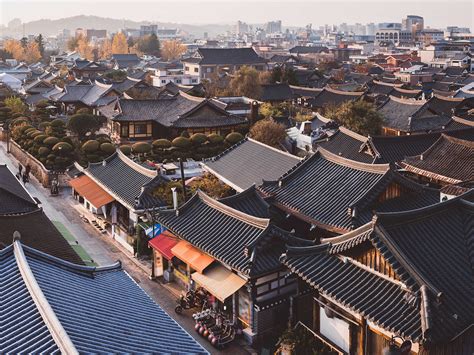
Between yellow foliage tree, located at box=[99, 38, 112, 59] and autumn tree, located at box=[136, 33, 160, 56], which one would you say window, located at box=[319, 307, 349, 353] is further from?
autumn tree, located at box=[136, 33, 160, 56]

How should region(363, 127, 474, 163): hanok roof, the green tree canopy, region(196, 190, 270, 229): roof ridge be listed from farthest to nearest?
the green tree canopy
region(363, 127, 474, 163): hanok roof
region(196, 190, 270, 229): roof ridge

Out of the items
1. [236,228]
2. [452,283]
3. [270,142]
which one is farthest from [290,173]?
[270,142]

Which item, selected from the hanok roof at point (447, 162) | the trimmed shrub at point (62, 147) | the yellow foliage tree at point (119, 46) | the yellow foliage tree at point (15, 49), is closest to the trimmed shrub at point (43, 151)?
the trimmed shrub at point (62, 147)

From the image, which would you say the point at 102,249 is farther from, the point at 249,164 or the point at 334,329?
the point at 334,329

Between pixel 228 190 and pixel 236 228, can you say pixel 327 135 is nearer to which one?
pixel 228 190

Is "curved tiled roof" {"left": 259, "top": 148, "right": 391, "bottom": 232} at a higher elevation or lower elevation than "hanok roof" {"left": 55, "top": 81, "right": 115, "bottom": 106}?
higher

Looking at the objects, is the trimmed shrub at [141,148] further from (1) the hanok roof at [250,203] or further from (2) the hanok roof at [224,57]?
(2) the hanok roof at [224,57]

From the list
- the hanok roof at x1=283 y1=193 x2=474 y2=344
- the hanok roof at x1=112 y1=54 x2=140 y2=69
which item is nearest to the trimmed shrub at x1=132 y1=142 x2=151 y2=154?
the hanok roof at x1=283 y1=193 x2=474 y2=344
